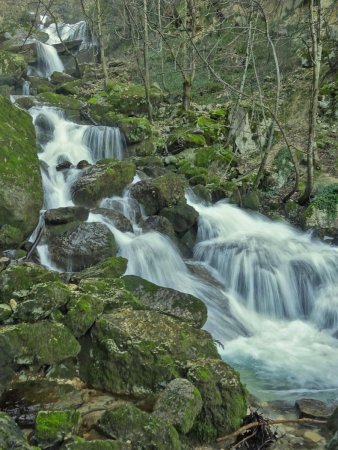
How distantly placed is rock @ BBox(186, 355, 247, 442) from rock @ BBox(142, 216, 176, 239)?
5.41 meters

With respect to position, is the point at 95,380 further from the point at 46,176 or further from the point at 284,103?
the point at 284,103

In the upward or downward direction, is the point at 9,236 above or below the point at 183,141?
below

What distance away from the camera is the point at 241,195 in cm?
1241

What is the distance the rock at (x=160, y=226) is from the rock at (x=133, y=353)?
4.85 m

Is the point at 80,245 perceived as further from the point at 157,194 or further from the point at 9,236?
the point at 157,194

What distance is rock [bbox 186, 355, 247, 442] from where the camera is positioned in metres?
4.04

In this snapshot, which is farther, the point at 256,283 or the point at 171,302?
the point at 256,283

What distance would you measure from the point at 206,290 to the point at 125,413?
5206 mm

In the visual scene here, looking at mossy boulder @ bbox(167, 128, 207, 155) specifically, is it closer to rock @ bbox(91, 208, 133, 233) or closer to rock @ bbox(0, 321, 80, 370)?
rock @ bbox(91, 208, 133, 233)

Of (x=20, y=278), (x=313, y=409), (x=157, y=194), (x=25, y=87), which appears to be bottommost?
(x=313, y=409)

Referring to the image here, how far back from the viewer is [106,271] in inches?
255

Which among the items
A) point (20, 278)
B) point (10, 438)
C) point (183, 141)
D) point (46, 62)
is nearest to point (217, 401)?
point (10, 438)

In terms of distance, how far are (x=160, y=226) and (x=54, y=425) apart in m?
6.65

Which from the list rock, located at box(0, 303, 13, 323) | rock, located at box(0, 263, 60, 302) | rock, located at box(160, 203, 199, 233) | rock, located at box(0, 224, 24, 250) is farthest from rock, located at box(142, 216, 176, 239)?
rock, located at box(0, 303, 13, 323)
